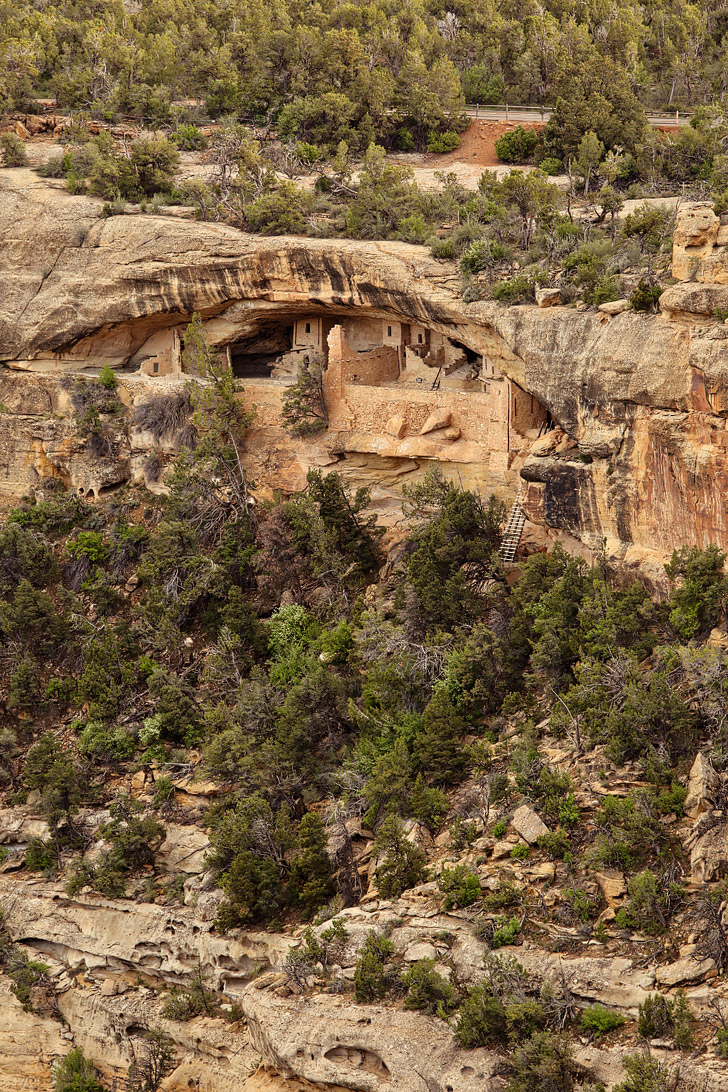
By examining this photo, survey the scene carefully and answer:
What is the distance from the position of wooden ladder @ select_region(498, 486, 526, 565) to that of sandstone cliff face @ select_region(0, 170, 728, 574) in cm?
72

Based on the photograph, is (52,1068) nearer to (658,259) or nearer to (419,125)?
(658,259)

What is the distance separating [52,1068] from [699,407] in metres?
18.3

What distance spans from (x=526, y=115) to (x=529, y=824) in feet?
89.4

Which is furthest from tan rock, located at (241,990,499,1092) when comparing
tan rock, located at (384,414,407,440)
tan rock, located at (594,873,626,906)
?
tan rock, located at (384,414,407,440)

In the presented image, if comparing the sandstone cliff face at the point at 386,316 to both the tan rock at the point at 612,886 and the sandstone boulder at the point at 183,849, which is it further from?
the sandstone boulder at the point at 183,849

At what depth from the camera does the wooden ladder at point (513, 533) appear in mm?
32375

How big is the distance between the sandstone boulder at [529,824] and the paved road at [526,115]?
24908 millimetres

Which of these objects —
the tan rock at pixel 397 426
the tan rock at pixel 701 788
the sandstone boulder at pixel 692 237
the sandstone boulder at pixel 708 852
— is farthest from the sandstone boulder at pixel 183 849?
the sandstone boulder at pixel 692 237

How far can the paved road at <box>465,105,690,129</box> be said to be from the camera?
44.1 metres

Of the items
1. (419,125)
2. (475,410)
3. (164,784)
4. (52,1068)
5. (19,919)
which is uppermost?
(419,125)

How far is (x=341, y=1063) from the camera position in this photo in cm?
2461

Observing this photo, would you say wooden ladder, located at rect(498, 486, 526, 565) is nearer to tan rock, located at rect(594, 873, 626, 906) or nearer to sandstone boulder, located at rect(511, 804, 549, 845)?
sandstone boulder, located at rect(511, 804, 549, 845)

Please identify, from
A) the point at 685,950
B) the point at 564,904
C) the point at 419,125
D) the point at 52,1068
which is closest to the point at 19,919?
the point at 52,1068

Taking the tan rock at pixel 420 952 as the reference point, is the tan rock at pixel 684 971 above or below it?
above
